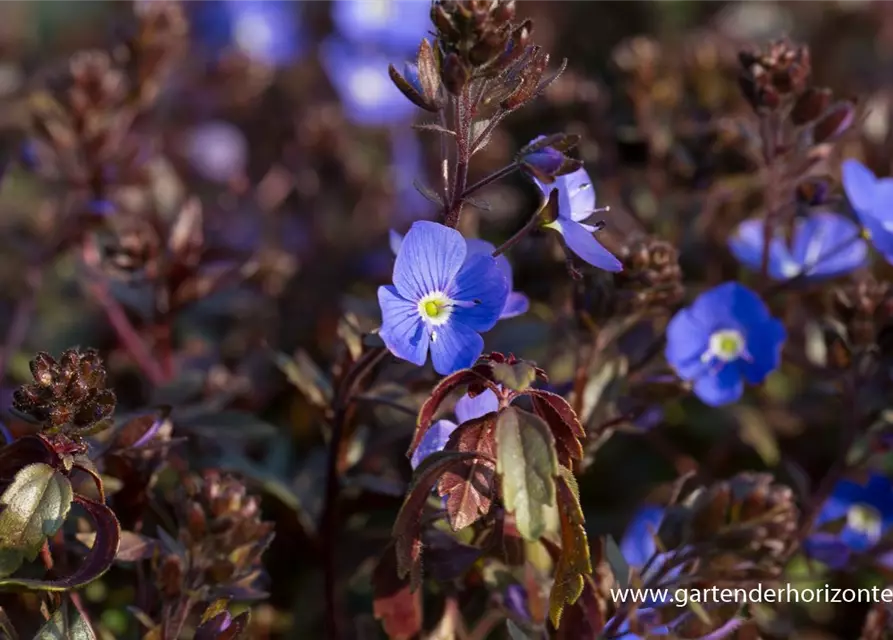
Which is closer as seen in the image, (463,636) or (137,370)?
(463,636)

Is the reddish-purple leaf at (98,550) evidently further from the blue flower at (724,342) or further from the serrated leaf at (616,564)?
the blue flower at (724,342)

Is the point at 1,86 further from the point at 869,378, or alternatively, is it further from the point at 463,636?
the point at 869,378

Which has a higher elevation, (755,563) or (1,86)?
(1,86)

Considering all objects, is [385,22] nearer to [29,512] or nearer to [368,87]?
[368,87]

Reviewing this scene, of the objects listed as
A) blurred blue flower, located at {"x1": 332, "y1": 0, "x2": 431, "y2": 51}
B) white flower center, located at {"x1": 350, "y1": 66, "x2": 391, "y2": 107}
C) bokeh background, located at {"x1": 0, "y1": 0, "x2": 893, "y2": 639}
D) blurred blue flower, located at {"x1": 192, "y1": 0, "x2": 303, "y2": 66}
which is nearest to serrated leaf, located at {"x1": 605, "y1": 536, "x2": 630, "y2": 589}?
bokeh background, located at {"x1": 0, "y1": 0, "x2": 893, "y2": 639}

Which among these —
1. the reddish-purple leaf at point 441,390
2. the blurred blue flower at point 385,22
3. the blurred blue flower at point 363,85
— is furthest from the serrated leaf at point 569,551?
the blurred blue flower at point 385,22

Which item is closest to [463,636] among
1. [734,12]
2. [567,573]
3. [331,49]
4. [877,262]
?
[567,573]

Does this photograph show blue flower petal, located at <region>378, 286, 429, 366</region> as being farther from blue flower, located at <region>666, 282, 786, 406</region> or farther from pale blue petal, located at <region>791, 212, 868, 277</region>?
pale blue petal, located at <region>791, 212, 868, 277</region>

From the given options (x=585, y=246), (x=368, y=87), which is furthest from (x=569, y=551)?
(x=368, y=87)
